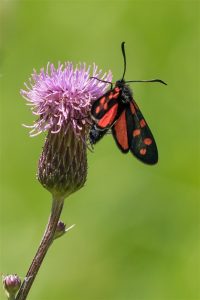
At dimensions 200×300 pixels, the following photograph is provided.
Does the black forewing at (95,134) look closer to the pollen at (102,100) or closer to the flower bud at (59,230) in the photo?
the pollen at (102,100)

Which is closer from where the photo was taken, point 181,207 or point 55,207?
point 55,207

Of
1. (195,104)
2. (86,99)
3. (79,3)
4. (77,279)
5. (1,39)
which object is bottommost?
(77,279)

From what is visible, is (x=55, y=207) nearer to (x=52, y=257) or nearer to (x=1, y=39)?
(x=1, y=39)

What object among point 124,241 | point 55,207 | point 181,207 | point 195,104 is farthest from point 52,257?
point 55,207

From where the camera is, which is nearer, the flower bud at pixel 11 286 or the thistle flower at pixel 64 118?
the flower bud at pixel 11 286

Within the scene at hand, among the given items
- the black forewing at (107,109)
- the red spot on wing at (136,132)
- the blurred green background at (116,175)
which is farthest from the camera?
the blurred green background at (116,175)

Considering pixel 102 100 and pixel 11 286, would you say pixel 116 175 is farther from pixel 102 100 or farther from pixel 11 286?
pixel 11 286

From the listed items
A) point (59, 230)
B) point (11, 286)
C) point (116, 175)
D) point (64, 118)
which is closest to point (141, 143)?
point (64, 118)

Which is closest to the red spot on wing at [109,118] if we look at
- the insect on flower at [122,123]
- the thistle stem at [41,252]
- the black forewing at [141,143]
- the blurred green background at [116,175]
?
the insect on flower at [122,123]
